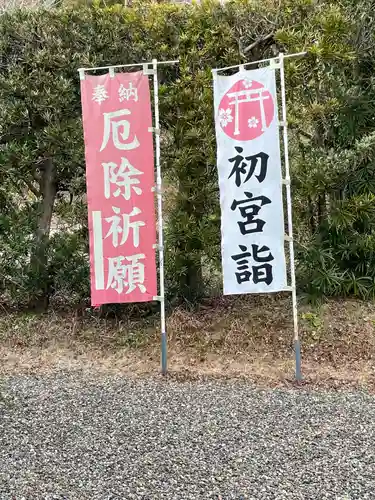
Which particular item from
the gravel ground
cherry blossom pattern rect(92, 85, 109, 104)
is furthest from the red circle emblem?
the gravel ground

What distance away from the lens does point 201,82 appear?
510cm

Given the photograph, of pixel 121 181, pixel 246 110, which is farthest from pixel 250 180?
pixel 121 181

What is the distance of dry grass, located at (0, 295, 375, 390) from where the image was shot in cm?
477

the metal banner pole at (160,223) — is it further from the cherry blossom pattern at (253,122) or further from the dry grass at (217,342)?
the cherry blossom pattern at (253,122)

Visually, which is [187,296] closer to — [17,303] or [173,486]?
[17,303]

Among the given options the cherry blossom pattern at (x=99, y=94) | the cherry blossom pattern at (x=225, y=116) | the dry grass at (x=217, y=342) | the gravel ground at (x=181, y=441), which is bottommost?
the gravel ground at (x=181, y=441)

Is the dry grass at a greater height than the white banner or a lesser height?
lesser

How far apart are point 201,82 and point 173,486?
367 centimetres

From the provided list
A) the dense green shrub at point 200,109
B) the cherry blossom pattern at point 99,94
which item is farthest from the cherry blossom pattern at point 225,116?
the cherry blossom pattern at point 99,94

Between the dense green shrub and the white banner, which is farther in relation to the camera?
the dense green shrub

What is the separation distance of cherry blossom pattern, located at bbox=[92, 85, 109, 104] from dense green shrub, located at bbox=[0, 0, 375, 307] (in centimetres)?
76

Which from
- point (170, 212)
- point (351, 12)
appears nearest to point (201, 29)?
point (351, 12)

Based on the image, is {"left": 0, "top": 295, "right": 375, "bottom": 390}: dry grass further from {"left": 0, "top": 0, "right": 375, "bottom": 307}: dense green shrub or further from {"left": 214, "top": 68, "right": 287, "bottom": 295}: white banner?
{"left": 214, "top": 68, "right": 287, "bottom": 295}: white banner

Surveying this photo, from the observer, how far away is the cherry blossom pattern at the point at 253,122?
434 cm
